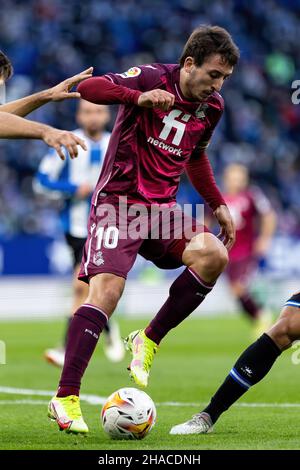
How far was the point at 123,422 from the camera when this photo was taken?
531cm

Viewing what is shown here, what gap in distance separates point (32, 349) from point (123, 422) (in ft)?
23.0

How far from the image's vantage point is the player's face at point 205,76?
18.4ft

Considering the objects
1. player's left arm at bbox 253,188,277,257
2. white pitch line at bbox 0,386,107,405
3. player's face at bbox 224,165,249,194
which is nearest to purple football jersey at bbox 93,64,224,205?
white pitch line at bbox 0,386,107,405

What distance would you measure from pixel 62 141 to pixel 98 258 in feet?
3.31

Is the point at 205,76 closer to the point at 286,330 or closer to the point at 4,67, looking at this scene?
the point at 4,67

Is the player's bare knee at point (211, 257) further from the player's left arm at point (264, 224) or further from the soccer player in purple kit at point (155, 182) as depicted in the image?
the player's left arm at point (264, 224)

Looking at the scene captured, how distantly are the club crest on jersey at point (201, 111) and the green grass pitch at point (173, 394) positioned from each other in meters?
1.89

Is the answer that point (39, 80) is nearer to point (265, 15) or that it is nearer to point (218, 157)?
point (218, 157)

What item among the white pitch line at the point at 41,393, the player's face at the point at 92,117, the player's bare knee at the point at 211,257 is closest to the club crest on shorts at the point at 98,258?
the player's bare knee at the point at 211,257

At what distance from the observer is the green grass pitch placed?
5.11 metres

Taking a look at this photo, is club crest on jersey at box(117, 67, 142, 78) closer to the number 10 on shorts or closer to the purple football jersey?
the purple football jersey

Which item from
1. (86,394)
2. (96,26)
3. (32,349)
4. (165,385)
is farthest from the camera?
(96,26)

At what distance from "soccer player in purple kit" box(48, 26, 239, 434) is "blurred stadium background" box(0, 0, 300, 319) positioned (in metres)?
10.8
